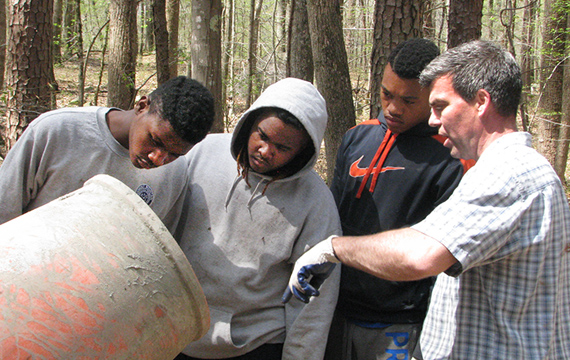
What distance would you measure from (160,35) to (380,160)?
15.1ft

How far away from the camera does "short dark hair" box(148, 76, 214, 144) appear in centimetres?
190

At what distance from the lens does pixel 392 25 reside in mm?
3395

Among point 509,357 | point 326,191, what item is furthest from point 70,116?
point 509,357

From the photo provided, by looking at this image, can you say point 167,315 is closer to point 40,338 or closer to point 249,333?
point 40,338

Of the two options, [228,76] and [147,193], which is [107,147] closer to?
[147,193]

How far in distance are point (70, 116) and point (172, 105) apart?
0.41 meters

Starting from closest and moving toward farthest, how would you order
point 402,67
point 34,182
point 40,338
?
point 40,338
point 34,182
point 402,67

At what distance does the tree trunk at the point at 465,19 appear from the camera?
Answer: 378cm

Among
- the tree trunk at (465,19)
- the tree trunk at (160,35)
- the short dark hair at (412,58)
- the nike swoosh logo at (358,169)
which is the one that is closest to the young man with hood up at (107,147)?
the nike swoosh logo at (358,169)

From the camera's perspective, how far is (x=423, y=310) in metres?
2.17

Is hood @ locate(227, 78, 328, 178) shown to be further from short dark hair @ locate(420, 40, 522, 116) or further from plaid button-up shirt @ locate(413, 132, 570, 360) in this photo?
plaid button-up shirt @ locate(413, 132, 570, 360)

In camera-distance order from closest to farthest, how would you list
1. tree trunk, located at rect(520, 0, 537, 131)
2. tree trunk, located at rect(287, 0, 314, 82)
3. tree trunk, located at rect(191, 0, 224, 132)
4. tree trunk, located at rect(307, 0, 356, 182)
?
tree trunk, located at rect(307, 0, 356, 182), tree trunk, located at rect(191, 0, 224, 132), tree trunk, located at rect(287, 0, 314, 82), tree trunk, located at rect(520, 0, 537, 131)

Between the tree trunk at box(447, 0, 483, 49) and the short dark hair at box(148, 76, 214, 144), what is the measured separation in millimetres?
2654

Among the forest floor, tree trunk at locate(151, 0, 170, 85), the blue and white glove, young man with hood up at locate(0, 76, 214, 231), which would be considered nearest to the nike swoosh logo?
the blue and white glove
